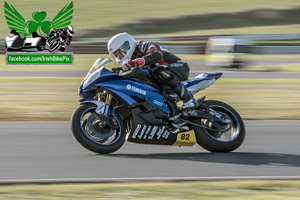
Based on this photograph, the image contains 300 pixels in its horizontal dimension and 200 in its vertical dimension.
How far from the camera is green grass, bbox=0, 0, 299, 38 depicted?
42031 mm

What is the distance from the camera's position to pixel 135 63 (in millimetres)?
6926

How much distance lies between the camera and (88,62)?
26203 millimetres


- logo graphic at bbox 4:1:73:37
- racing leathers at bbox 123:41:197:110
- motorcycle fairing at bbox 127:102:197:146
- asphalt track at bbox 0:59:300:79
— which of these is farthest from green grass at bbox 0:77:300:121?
logo graphic at bbox 4:1:73:37

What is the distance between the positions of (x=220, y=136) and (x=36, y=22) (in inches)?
1132

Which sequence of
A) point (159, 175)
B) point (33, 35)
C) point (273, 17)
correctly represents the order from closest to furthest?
point (159, 175), point (33, 35), point (273, 17)

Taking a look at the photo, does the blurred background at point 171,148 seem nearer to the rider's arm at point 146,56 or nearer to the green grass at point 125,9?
the rider's arm at point 146,56

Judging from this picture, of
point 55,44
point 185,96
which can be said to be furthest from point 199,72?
point 185,96

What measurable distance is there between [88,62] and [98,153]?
63.1 ft

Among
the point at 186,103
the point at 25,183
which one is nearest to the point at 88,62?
the point at 186,103

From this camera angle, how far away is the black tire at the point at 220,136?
738 centimetres

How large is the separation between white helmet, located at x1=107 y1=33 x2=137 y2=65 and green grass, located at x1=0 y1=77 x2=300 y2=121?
13.9 ft

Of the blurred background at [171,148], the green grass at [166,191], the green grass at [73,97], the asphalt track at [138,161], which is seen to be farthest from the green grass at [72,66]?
the green grass at [166,191]

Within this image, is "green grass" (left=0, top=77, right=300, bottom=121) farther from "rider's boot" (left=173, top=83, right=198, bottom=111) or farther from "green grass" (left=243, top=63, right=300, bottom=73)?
"rider's boot" (left=173, top=83, right=198, bottom=111)

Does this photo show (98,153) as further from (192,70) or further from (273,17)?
(273,17)
